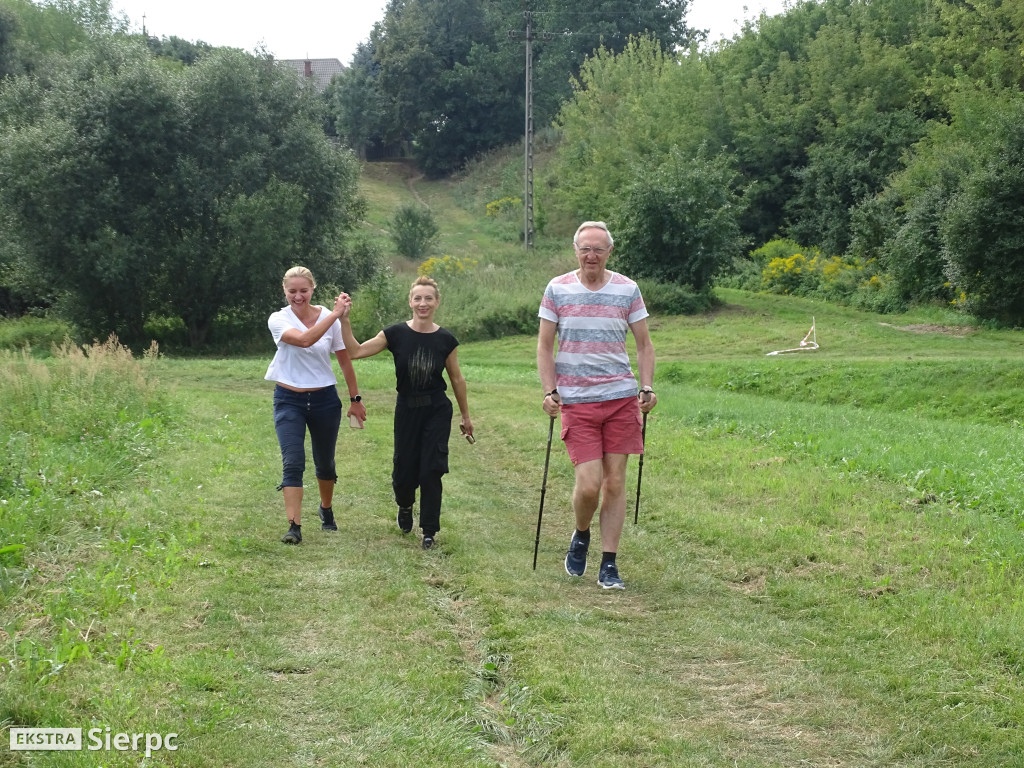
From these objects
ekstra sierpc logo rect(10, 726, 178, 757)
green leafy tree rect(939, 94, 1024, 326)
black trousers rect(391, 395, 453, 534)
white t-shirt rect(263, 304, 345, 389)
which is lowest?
ekstra sierpc logo rect(10, 726, 178, 757)

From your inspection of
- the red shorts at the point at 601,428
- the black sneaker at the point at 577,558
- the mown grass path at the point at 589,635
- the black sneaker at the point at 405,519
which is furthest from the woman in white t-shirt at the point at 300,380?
the black sneaker at the point at 577,558

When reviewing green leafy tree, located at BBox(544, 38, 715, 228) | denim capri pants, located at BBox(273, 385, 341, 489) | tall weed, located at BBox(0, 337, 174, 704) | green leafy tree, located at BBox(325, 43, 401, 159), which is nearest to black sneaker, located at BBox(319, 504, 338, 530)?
denim capri pants, located at BBox(273, 385, 341, 489)

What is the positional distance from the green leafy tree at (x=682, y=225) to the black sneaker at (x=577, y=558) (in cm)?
3231

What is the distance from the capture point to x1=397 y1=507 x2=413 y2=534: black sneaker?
27.2 ft

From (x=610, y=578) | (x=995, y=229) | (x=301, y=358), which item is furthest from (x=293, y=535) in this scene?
(x=995, y=229)

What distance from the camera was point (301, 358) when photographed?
781 centimetres

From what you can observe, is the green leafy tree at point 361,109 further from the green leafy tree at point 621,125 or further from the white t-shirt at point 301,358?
the white t-shirt at point 301,358

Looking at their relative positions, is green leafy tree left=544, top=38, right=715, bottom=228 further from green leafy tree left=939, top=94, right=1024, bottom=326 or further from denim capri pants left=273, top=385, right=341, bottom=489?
denim capri pants left=273, top=385, right=341, bottom=489

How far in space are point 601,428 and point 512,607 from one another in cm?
145

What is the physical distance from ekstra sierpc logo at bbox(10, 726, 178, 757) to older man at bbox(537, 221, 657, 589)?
11.4 ft

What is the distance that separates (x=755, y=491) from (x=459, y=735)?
578 cm

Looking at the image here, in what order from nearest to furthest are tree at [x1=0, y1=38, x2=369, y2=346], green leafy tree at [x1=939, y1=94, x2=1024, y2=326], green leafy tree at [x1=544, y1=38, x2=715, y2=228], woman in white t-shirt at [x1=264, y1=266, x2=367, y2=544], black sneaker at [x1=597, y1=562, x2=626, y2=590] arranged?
black sneaker at [x1=597, y1=562, x2=626, y2=590] < woman in white t-shirt at [x1=264, y1=266, x2=367, y2=544] < green leafy tree at [x1=939, y1=94, x2=1024, y2=326] < tree at [x1=0, y1=38, x2=369, y2=346] < green leafy tree at [x1=544, y1=38, x2=715, y2=228]

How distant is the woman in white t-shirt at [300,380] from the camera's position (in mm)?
7637

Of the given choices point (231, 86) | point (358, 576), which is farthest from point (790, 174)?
point (358, 576)
